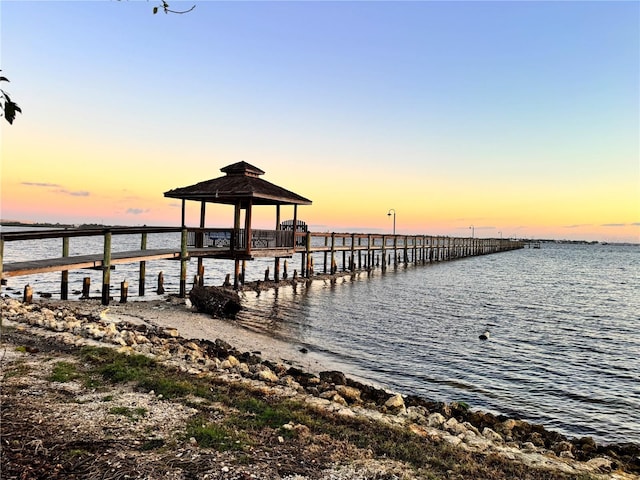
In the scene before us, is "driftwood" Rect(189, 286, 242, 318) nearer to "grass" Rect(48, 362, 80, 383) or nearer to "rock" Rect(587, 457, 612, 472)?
"grass" Rect(48, 362, 80, 383)

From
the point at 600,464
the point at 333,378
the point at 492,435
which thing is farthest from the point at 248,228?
the point at 600,464

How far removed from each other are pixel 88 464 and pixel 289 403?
2.79 m

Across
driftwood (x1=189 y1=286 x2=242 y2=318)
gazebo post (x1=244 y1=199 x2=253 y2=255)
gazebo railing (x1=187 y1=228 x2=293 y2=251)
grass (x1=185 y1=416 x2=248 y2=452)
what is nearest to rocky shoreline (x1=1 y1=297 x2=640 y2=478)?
grass (x1=185 y1=416 x2=248 y2=452)

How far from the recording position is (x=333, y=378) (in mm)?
9352

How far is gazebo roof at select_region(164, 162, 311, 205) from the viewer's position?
65.3ft

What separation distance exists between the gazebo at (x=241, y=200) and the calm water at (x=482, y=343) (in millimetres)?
2537

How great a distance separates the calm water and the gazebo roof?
15.9 ft

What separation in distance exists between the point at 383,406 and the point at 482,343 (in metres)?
8.36

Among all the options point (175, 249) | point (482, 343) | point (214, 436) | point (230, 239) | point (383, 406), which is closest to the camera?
point (214, 436)

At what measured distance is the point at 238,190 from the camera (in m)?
19.8

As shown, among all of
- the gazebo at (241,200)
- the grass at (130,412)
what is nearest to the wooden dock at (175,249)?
the gazebo at (241,200)

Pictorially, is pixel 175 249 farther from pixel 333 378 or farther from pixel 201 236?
pixel 333 378

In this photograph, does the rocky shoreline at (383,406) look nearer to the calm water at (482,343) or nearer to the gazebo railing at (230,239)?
the calm water at (482,343)

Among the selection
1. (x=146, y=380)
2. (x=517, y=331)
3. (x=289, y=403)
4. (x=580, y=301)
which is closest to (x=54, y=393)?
(x=146, y=380)
